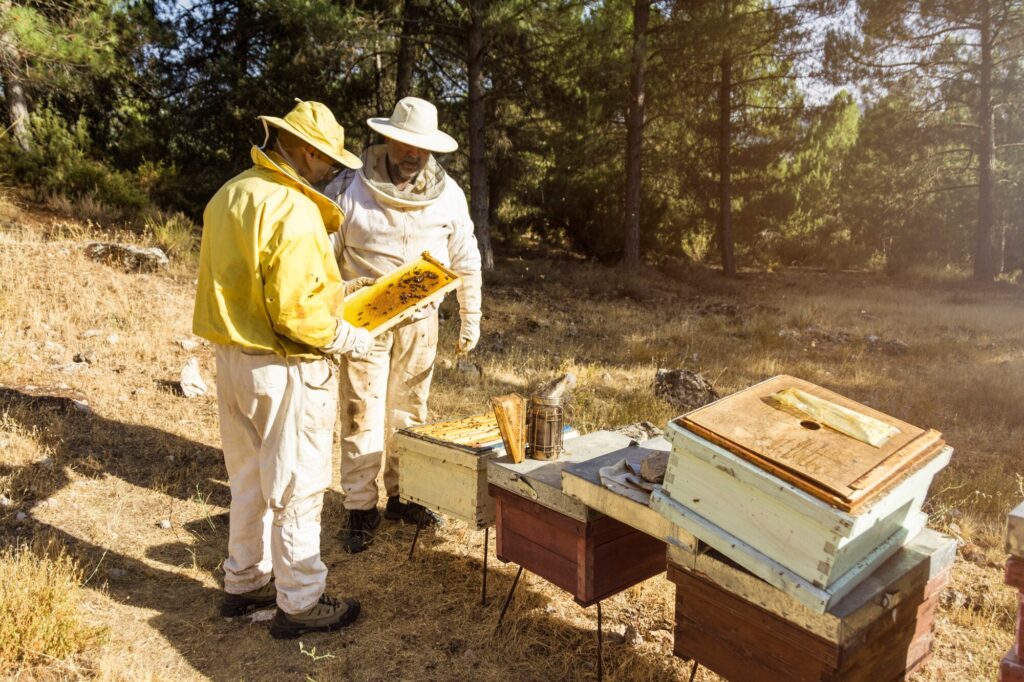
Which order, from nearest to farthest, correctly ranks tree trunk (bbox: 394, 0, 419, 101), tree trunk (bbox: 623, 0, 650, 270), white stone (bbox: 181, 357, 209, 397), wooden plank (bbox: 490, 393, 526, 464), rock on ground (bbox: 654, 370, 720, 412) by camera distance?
wooden plank (bbox: 490, 393, 526, 464) → white stone (bbox: 181, 357, 209, 397) → rock on ground (bbox: 654, 370, 720, 412) → tree trunk (bbox: 394, 0, 419, 101) → tree trunk (bbox: 623, 0, 650, 270)

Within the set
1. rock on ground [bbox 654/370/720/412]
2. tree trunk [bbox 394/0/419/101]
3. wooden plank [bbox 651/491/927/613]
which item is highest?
tree trunk [bbox 394/0/419/101]

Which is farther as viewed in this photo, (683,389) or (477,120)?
(477,120)

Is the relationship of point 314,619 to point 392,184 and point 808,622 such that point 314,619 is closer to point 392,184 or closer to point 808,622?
point 808,622

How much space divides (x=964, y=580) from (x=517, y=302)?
9.36 metres

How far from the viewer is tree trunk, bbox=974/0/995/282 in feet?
57.3

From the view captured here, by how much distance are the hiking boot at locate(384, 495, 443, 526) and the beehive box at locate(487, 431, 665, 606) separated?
1230mm

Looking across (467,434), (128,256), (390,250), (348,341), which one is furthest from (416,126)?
(128,256)

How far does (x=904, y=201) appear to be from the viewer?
779 inches

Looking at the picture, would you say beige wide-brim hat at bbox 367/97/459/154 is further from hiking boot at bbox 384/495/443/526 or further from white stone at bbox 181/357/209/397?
white stone at bbox 181/357/209/397

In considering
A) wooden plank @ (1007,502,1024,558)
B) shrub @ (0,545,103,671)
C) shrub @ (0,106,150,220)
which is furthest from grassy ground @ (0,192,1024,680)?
wooden plank @ (1007,502,1024,558)

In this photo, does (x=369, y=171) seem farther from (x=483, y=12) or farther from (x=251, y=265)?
(x=483, y=12)

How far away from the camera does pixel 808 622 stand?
7.39ft

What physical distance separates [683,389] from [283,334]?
4.92 m

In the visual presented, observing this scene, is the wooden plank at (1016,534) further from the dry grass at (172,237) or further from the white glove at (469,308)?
the dry grass at (172,237)
